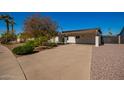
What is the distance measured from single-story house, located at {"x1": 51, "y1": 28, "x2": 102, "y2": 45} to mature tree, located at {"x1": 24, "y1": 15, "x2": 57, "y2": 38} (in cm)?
539

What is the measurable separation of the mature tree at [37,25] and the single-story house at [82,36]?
17.7 feet

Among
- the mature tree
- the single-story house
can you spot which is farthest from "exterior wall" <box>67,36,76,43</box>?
the mature tree

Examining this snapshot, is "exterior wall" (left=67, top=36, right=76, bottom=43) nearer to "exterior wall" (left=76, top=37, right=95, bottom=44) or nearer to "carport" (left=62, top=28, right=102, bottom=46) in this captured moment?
"carport" (left=62, top=28, right=102, bottom=46)

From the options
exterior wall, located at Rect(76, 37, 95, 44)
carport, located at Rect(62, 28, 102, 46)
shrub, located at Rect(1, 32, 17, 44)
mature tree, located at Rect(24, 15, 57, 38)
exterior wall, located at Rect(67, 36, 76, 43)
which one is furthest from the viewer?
exterior wall, located at Rect(67, 36, 76, 43)

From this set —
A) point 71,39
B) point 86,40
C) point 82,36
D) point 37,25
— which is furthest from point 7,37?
point 86,40

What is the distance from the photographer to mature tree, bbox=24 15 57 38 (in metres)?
19.5

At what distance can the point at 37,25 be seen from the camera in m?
20.1

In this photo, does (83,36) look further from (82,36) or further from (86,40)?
(86,40)

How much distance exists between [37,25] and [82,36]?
853 centimetres

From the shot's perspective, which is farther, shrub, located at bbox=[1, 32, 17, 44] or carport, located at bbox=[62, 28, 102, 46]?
shrub, located at bbox=[1, 32, 17, 44]

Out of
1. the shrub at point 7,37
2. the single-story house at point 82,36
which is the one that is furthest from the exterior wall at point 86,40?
the shrub at point 7,37

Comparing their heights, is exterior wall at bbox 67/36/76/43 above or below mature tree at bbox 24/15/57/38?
below
